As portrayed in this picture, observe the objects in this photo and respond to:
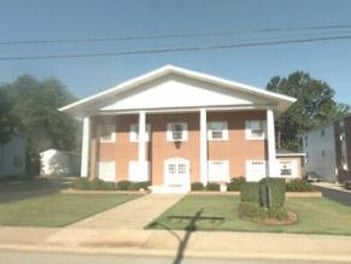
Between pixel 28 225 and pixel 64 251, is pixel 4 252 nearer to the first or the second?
pixel 64 251

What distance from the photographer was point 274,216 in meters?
17.0

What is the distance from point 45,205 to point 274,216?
10391mm

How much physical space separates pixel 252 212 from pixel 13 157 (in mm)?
41550

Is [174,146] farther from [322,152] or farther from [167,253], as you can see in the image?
[322,152]

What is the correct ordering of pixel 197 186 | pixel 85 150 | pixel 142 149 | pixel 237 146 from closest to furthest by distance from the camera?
pixel 197 186, pixel 142 149, pixel 237 146, pixel 85 150

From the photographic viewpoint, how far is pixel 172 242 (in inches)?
528

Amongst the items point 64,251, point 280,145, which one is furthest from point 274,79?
point 64,251

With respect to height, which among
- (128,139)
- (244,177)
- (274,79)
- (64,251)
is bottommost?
(64,251)

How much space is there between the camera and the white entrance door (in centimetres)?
3506

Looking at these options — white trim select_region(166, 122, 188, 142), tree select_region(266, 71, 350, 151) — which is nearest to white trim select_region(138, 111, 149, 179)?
white trim select_region(166, 122, 188, 142)

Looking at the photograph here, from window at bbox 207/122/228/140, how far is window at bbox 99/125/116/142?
23.1ft

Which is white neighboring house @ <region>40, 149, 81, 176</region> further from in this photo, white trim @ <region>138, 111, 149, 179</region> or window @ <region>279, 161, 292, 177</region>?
white trim @ <region>138, 111, 149, 179</region>

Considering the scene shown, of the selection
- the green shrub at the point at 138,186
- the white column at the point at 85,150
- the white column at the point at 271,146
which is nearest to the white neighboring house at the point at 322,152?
the white column at the point at 271,146

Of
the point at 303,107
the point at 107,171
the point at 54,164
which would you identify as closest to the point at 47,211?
the point at 107,171
